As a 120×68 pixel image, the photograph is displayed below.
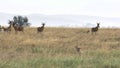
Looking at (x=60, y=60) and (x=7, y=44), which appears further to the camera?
(x=7, y=44)

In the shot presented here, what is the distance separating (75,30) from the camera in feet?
123

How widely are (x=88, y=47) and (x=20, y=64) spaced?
959 cm

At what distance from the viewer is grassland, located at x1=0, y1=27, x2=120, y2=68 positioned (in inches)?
654

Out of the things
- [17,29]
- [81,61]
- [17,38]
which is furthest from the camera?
[17,29]

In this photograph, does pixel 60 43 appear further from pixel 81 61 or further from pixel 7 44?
pixel 81 61

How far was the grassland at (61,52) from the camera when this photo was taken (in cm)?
1661

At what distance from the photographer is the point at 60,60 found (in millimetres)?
17422

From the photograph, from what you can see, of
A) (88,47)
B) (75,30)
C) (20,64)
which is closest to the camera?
(20,64)

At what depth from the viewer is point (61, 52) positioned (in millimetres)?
22453

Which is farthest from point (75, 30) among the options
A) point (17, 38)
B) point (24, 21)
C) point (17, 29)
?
point (24, 21)

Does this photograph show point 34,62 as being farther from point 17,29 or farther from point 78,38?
point 17,29

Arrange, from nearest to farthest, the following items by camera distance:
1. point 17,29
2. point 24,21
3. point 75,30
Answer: point 17,29
point 75,30
point 24,21

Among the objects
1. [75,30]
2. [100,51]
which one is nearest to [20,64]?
[100,51]

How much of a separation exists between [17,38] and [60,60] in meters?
12.2
